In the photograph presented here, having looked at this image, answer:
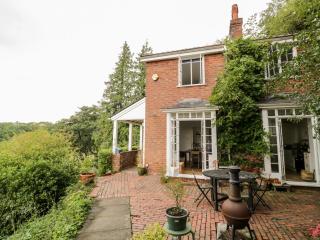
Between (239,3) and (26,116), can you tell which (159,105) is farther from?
(26,116)

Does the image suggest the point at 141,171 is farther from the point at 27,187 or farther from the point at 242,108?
the point at 242,108

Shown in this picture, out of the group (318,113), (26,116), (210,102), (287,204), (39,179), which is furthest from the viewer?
(26,116)

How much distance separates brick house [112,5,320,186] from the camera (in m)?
8.14

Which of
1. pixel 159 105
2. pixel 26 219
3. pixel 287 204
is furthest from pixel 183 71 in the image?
pixel 26 219

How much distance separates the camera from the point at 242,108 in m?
8.20

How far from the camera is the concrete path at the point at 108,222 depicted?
4.17 metres

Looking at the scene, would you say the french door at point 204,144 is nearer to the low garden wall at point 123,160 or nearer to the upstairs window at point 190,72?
the upstairs window at point 190,72

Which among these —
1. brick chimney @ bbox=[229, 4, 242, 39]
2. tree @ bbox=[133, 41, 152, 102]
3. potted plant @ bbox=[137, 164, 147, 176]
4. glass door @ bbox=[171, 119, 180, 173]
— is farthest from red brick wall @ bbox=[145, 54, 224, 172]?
tree @ bbox=[133, 41, 152, 102]

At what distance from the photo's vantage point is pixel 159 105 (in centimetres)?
1063

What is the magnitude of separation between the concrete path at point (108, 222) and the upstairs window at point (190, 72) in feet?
24.0

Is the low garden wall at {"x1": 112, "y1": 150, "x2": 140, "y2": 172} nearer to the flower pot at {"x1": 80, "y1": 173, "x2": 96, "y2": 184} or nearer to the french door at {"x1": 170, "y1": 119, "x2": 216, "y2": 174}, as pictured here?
the flower pot at {"x1": 80, "y1": 173, "x2": 96, "y2": 184}

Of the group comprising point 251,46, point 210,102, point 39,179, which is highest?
point 251,46

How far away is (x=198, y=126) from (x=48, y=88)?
30207 millimetres

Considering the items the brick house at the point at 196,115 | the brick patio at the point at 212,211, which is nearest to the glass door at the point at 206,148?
the brick house at the point at 196,115
